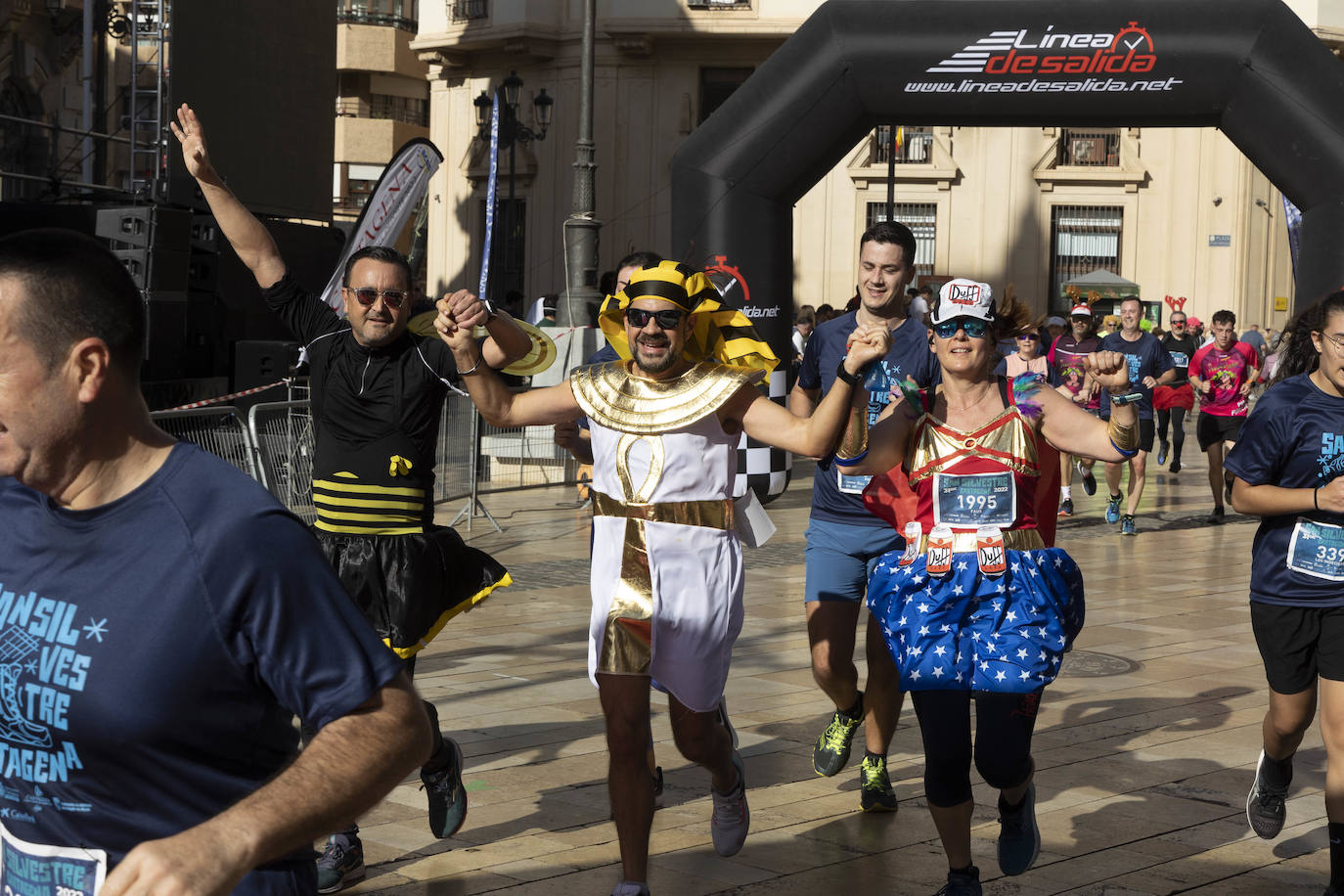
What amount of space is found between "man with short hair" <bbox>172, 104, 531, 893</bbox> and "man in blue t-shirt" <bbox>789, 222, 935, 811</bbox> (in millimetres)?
1393

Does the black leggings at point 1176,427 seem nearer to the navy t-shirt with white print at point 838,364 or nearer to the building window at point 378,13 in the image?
the navy t-shirt with white print at point 838,364

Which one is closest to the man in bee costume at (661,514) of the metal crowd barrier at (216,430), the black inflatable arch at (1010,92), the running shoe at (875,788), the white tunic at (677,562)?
the white tunic at (677,562)

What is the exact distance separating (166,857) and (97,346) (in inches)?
26.0

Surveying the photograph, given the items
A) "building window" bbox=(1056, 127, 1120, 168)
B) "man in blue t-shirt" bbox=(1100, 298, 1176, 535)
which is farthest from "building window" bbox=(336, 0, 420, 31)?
"man in blue t-shirt" bbox=(1100, 298, 1176, 535)

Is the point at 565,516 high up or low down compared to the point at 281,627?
down

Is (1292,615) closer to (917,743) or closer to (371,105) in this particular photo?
(917,743)

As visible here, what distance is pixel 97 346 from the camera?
207 centimetres

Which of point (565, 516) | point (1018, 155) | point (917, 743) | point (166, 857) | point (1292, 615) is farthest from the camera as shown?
point (1018, 155)

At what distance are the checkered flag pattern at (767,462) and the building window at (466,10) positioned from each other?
86.8 ft

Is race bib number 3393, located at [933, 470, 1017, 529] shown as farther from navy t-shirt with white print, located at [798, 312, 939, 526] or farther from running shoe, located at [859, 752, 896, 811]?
running shoe, located at [859, 752, 896, 811]

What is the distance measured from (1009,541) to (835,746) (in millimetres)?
1603

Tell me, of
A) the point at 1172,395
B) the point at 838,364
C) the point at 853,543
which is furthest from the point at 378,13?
the point at 853,543

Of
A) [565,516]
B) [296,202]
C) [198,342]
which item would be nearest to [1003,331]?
[565,516]

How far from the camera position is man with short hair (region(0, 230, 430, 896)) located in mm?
2031
